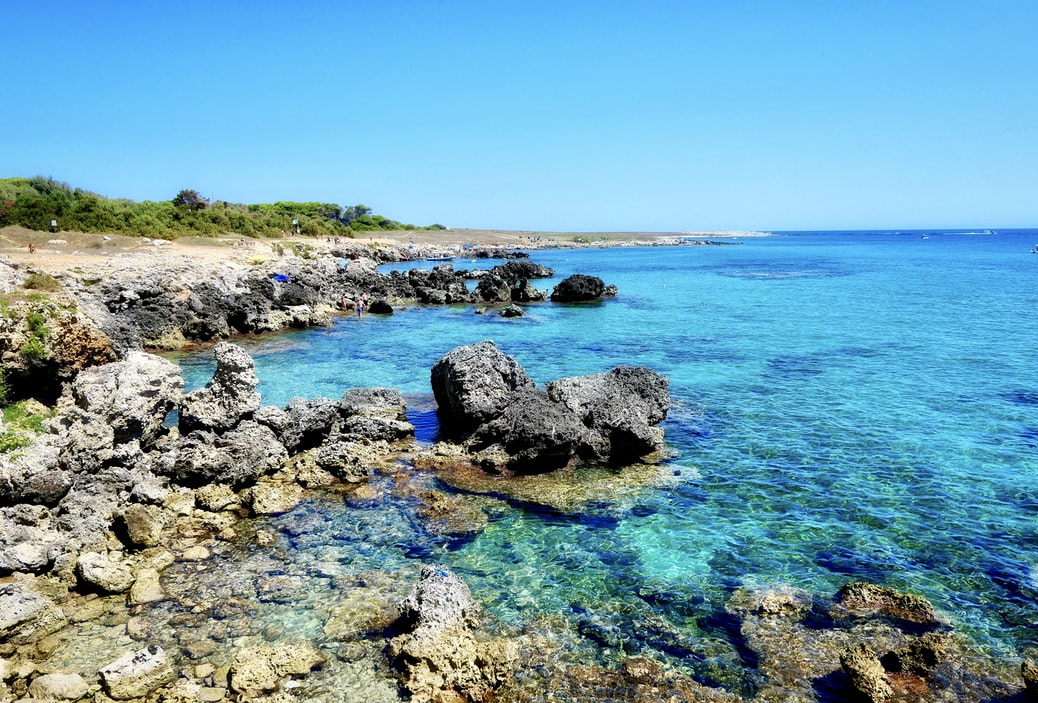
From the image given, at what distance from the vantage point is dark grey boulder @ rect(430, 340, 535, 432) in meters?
15.9

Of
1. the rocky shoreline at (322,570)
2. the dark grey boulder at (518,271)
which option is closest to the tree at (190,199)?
the dark grey boulder at (518,271)

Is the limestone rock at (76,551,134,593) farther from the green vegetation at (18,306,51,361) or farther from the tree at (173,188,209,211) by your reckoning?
the tree at (173,188,209,211)

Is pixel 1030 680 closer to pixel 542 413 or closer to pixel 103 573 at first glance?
pixel 542 413

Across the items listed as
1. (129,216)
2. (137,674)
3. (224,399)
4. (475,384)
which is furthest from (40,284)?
(129,216)

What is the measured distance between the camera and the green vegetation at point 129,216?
50.0m

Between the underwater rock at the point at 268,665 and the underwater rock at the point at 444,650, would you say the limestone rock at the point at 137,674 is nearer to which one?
the underwater rock at the point at 268,665

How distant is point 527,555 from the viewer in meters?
10.7

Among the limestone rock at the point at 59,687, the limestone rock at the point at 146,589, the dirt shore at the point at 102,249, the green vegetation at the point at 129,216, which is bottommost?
the limestone rock at the point at 146,589

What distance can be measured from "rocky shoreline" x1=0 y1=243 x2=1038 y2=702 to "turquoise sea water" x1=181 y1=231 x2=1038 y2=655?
0.59 metres

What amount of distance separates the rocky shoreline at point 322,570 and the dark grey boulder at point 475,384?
0.07 meters

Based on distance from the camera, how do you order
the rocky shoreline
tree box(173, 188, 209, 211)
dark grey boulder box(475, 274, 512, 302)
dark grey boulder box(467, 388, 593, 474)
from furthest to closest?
tree box(173, 188, 209, 211) → dark grey boulder box(475, 274, 512, 302) → dark grey boulder box(467, 388, 593, 474) → the rocky shoreline

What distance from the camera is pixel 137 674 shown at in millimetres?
7531

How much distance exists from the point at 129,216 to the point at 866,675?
6430 cm

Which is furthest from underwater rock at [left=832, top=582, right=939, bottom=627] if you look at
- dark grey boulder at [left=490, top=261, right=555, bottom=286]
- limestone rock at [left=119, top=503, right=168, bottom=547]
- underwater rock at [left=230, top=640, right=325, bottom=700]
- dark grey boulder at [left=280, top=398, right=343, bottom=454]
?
dark grey boulder at [left=490, top=261, right=555, bottom=286]
